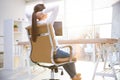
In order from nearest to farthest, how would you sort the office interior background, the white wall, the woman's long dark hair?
the woman's long dark hair → the white wall → the office interior background

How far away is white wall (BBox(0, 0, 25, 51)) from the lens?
693 centimetres

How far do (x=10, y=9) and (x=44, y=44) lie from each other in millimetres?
5081

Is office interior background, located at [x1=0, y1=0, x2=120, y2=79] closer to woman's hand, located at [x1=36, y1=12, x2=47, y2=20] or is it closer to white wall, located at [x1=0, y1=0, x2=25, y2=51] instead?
white wall, located at [x1=0, y1=0, x2=25, y2=51]

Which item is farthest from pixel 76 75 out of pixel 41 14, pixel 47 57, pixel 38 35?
pixel 41 14

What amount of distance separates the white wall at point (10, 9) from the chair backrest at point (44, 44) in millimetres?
4173

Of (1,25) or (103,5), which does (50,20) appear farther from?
(103,5)

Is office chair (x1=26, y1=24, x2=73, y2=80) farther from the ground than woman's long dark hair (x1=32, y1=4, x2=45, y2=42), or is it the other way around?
woman's long dark hair (x1=32, y1=4, x2=45, y2=42)

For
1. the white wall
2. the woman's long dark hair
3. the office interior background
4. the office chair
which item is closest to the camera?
the office chair

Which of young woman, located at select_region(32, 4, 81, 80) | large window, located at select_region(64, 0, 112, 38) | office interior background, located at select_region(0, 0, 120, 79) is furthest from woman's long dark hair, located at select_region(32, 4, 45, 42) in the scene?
large window, located at select_region(64, 0, 112, 38)

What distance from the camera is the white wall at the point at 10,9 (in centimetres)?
693

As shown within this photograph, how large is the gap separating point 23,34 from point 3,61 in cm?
106

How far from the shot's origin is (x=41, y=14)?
2744 millimetres

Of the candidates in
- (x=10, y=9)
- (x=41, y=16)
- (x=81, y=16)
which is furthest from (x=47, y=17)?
(x=81, y=16)

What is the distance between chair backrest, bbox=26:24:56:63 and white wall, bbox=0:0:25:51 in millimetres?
4173
